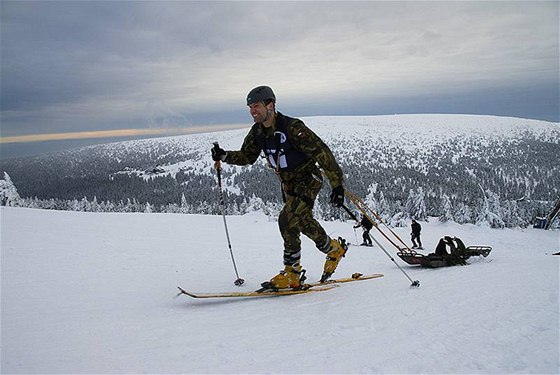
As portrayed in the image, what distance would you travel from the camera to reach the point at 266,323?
382 centimetres

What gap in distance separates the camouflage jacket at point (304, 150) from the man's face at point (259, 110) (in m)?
0.21

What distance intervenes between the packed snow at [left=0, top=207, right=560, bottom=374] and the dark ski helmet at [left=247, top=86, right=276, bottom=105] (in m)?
2.98

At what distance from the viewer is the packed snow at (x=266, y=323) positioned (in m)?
2.76

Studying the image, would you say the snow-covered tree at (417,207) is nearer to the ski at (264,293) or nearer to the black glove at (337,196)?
the ski at (264,293)

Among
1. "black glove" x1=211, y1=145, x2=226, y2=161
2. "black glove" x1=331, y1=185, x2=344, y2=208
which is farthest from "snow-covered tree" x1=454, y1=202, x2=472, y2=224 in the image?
"black glove" x1=211, y1=145, x2=226, y2=161

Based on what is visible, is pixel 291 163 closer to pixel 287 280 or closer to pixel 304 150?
pixel 304 150

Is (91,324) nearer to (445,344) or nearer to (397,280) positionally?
(445,344)

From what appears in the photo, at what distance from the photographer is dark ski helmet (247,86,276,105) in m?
5.12

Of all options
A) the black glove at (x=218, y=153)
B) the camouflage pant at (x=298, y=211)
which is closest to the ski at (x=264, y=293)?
the camouflage pant at (x=298, y=211)

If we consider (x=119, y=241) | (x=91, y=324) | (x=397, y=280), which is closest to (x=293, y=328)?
(x=91, y=324)

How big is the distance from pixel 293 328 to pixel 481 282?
2987 millimetres

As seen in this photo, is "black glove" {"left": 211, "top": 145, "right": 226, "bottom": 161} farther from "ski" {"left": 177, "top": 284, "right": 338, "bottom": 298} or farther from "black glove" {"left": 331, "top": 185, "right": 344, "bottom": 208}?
"ski" {"left": 177, "top": 284, "right": 338, "bottom": 298}

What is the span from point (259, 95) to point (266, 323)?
3228 millimetres

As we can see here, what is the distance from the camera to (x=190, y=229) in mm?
15180
